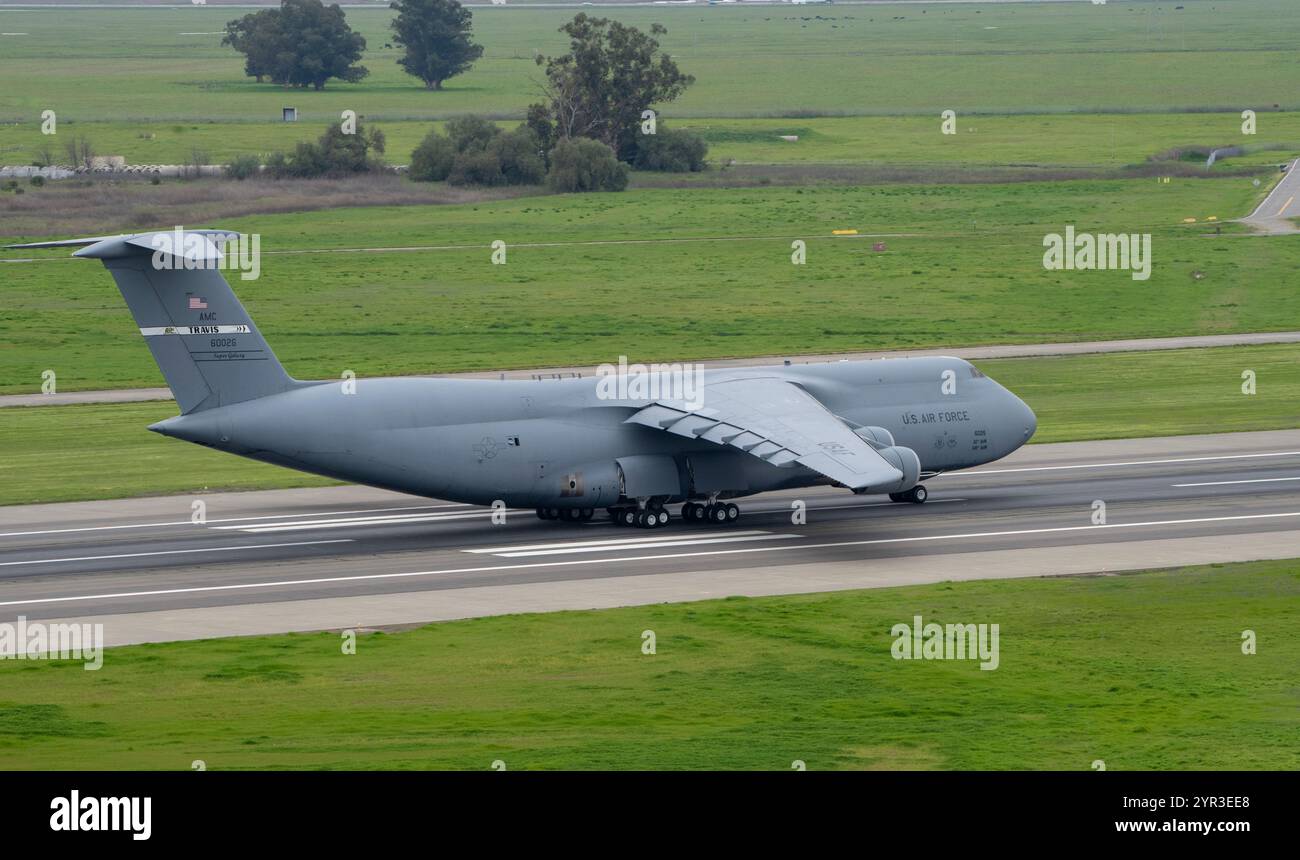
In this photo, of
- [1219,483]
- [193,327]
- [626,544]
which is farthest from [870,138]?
[193,327]

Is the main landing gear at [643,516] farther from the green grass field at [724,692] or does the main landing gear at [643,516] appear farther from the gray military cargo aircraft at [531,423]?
the green grass field at [724,692]

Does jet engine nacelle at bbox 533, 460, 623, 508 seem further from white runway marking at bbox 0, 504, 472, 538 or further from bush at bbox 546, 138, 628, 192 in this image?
bush at bbox 546, 138, 628, 192

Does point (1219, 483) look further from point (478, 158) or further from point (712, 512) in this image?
point (478, 158)

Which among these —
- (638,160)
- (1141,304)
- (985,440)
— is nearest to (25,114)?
(638,160)

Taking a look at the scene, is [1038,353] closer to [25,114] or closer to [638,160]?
[638,160]

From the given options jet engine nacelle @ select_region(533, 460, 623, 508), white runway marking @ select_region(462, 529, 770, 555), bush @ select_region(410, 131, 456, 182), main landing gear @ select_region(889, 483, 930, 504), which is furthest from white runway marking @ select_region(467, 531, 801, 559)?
bush @ select_region(410, 131, 456, 182)

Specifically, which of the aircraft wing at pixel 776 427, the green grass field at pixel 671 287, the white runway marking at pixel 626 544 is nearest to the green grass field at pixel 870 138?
the green grass field at pixel 671 287
